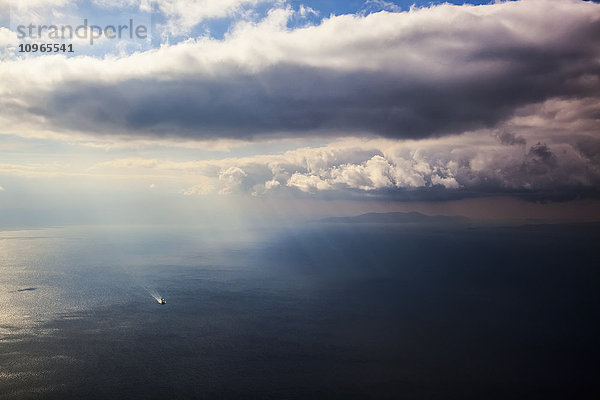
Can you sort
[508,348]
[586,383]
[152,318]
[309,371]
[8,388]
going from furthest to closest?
[152,318] → [508,348] → [309,371] → [586,383] → [8,388]

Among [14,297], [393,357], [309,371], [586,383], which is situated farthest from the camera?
[14,297]

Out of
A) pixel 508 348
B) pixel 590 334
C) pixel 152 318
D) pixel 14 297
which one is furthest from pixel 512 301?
pixel 14 297

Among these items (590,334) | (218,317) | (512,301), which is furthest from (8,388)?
(512,301)

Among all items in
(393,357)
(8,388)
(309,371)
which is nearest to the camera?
(8,388)

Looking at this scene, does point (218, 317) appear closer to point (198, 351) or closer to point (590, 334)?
point (198, 351)

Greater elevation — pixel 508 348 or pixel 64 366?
pixel 64 366

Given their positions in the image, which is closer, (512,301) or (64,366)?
(64,366)

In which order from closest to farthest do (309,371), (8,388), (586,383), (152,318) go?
(8,388)
(586,383)
(309,371)
(152,318)

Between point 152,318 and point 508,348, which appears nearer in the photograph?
point 508,348

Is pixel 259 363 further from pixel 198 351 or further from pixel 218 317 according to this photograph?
pixel 218 317
